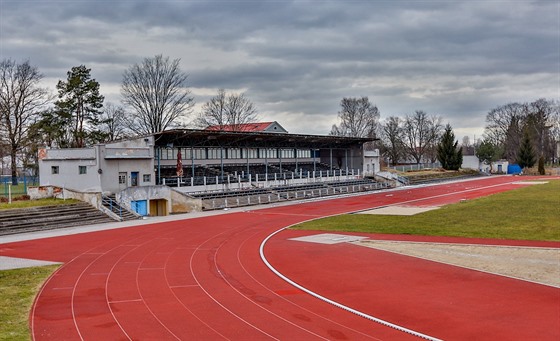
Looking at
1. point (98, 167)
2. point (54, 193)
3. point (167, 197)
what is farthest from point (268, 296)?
point (54, 193)

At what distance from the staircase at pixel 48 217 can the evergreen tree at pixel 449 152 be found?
74.8m

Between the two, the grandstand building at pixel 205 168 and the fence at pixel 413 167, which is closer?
the grandstand building at pixel 205 168

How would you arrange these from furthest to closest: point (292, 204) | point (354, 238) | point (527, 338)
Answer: point (292, 204)
point (354, 238)
point (527, 338)

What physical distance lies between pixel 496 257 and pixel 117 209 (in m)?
27.5

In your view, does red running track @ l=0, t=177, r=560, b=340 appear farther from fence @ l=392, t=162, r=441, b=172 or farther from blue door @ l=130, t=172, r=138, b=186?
fence @ l=392, t=162, r=441, b=172

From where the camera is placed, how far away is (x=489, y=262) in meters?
18.5

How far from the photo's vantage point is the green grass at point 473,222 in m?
26.0

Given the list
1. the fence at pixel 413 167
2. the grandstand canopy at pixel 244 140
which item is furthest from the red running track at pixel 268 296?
the fence at pixel 413 167

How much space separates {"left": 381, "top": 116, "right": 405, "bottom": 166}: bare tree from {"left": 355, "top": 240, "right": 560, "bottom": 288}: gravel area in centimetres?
8973

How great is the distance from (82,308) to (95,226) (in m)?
19.3

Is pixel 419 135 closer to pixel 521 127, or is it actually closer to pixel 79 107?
pixel 521 127

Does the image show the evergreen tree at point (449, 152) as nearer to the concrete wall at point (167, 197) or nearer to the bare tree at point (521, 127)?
the bare tree at point (521, 127)

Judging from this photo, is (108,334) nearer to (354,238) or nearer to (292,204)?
(354,238)

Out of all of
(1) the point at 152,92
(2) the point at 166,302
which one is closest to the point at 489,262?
(2) the point at 166,302
